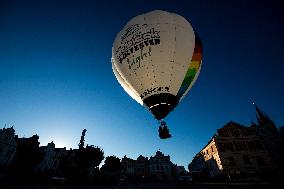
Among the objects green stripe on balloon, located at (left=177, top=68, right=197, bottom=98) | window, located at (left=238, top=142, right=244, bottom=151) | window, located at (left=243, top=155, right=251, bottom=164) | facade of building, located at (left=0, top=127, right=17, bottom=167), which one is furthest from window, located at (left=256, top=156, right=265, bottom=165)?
facade of building, located at (left=0, top=127, right=17, bottom=167)

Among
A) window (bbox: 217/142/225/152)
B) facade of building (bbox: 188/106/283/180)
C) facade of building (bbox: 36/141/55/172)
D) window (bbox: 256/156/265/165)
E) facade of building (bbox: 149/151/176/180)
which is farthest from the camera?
facade of building (bbox: 149/151/176/180)

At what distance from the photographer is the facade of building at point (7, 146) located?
3362 cm

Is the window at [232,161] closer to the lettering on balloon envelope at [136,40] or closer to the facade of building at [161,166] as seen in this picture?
the facade of building at [161,166]

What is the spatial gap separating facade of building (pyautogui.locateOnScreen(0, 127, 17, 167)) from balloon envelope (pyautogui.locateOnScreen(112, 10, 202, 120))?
Result: 113ft

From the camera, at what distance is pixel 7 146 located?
114 feet

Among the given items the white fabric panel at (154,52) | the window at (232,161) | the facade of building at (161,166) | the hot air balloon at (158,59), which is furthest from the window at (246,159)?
the white fabric panel at (154,52)

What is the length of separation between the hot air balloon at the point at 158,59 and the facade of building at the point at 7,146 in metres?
34.4

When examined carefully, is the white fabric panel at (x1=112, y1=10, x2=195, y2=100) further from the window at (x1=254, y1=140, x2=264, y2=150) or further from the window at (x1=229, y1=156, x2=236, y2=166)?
the window at (x1=254, y1=140, x2=264, y2=150)

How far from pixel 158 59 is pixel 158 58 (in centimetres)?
4

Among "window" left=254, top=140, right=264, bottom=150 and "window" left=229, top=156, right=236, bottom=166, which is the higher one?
"window" left=254, top=140, right=264, bottom=150

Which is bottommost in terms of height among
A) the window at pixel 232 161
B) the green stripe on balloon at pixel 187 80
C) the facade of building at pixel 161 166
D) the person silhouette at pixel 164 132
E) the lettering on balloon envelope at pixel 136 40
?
the person silhouette at pixel 164 132

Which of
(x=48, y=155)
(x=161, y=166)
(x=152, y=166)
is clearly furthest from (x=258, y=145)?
(x=48, y=155)

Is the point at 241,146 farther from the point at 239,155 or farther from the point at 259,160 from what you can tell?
the point at 259,160

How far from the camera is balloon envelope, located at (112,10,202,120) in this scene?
8328 millimetres
